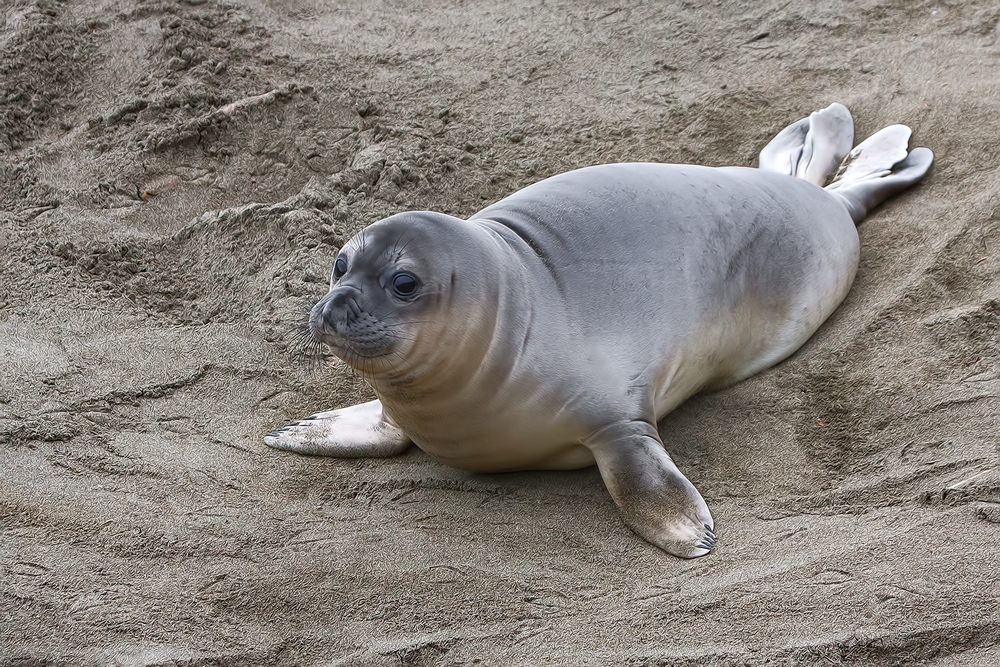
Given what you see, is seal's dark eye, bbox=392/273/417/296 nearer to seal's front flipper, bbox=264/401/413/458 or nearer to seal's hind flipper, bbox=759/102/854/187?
seal's front flipper, bbox=264/401/413/458

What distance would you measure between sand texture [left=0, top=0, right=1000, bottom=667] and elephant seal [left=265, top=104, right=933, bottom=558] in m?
0.12

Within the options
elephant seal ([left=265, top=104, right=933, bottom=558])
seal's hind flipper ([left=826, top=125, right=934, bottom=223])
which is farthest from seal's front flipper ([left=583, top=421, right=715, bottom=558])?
seal's hind flipper ([left=826, top=125, right=934, bottom=223])

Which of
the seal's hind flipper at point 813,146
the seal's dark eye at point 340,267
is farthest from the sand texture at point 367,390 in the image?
the seal's dark eye at point 340,267

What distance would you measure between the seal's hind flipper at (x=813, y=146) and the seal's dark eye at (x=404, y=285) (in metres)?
2.20

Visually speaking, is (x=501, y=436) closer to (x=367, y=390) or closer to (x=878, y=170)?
(x=367, y=390)

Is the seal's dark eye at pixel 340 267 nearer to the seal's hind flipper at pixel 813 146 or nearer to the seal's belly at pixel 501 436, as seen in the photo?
the seal's belly at pixel 501 436

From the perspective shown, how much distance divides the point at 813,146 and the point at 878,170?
36 centimetres

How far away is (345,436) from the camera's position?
3.42m

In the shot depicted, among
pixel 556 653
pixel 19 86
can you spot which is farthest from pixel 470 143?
pixel 556 653

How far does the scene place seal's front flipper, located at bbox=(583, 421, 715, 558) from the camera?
9.15ft

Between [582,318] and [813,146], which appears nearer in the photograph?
[582,318]

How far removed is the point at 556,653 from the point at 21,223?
128 inches

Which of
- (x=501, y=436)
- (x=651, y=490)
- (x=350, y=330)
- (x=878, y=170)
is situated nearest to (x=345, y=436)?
(x=501, y=436)

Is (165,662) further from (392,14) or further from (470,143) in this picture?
(392,14)
